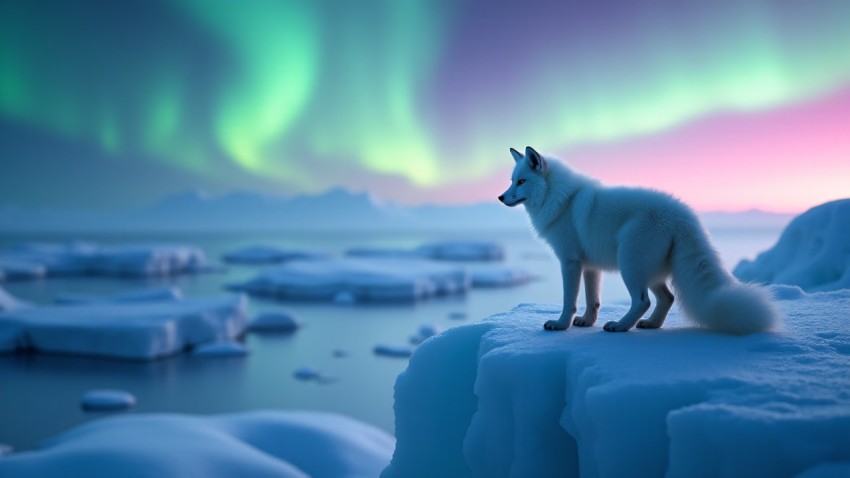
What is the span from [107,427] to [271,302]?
21126mm

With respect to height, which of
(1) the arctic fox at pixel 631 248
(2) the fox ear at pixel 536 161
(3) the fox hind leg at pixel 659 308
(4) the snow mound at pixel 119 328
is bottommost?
(4) the snow mound at pixel 119 328

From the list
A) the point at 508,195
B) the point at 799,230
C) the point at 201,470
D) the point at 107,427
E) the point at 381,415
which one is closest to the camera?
the point at 508,195

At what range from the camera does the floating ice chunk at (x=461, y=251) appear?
50.4m

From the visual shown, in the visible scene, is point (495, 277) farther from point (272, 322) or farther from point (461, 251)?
point (461, 251)

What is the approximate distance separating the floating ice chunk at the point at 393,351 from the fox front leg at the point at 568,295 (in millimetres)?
12939

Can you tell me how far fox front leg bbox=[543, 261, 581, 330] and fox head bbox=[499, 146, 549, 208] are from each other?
0.42 m

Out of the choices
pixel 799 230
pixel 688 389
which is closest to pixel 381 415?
pixel 799 230

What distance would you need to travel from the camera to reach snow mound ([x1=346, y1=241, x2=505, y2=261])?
4984cm

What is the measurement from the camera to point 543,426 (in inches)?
90.7

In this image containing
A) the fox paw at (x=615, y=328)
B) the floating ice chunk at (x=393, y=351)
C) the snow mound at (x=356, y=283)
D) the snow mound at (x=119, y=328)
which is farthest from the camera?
the snow mound at (x=356, y=283)

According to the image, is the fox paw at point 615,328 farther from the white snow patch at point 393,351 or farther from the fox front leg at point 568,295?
the white snow patch at point 393,351

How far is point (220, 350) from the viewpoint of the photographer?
581 inches

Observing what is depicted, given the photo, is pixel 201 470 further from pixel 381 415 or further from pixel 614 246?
pixel 381 415

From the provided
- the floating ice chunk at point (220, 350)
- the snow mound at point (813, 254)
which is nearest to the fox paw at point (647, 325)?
the snow mound at point (813, 254)
